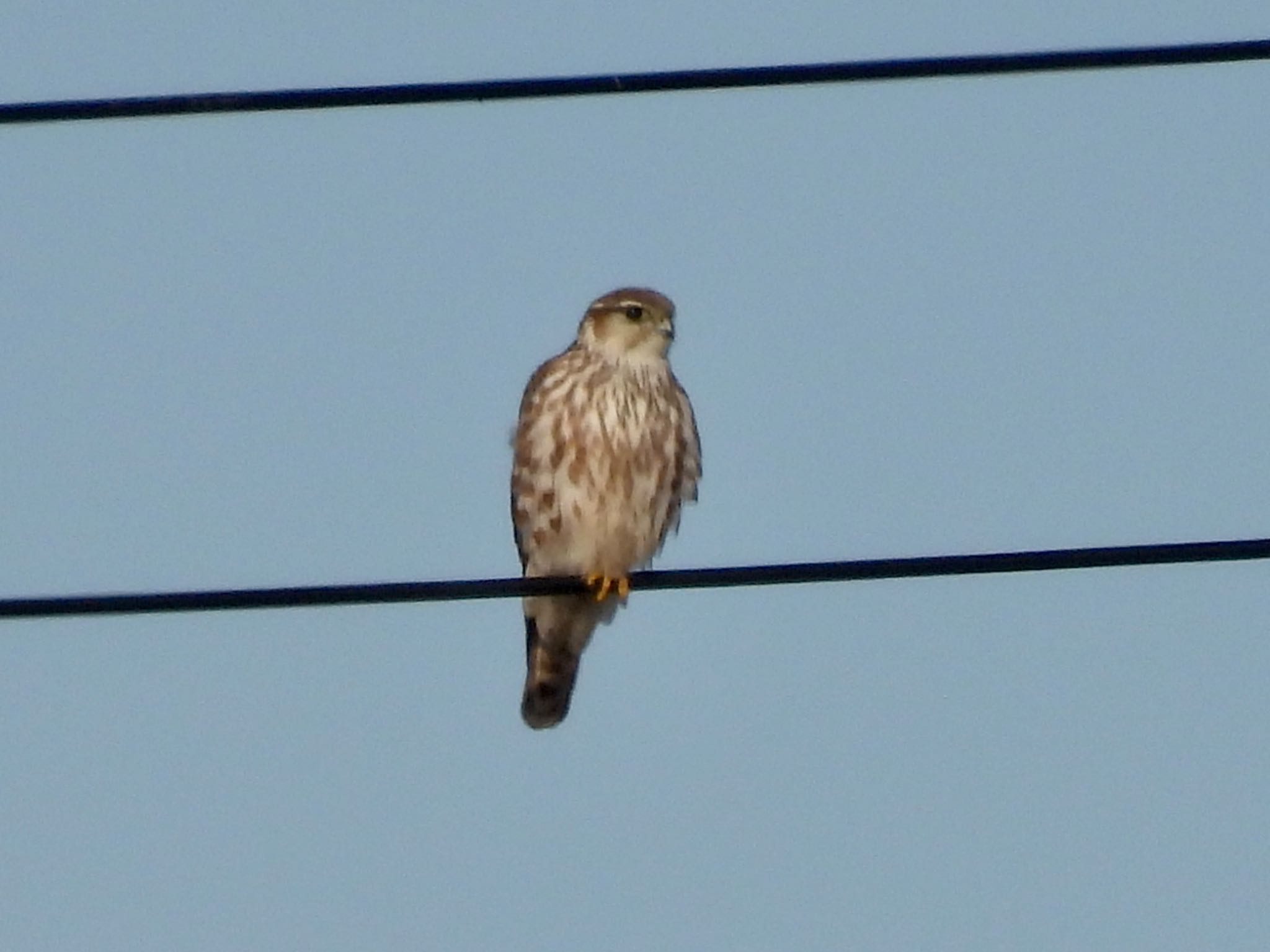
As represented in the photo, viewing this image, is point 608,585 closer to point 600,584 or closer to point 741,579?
point 600,584

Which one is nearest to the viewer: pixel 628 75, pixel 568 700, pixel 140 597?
pixel 140 597

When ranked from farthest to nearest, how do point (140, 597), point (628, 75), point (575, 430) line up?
point (575, 430) < point (628, 75) < point (140, 597)

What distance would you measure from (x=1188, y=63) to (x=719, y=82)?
1.22m

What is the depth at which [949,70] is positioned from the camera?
23.3 ft

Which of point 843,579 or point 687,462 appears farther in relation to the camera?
point 687,462

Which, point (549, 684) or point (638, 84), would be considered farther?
point (549, 684)

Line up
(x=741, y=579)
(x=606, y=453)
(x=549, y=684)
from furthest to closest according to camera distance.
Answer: (x=549, y=684) → (x=606, y=453) → (x=741, y=579)

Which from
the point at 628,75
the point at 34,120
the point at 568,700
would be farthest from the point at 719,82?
the point at 568,700

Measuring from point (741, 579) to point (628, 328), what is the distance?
3720 millimetres

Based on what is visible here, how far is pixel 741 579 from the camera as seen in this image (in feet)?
22.9

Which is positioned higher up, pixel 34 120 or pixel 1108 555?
pixel 34 120

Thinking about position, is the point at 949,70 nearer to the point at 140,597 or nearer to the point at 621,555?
the point at 140,597

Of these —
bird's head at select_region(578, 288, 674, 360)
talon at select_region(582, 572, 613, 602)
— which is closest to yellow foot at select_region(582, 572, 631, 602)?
talon at select_region(582, 572, 613, 602)

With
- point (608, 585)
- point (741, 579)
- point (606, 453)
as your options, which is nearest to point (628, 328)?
point (606, 453)
